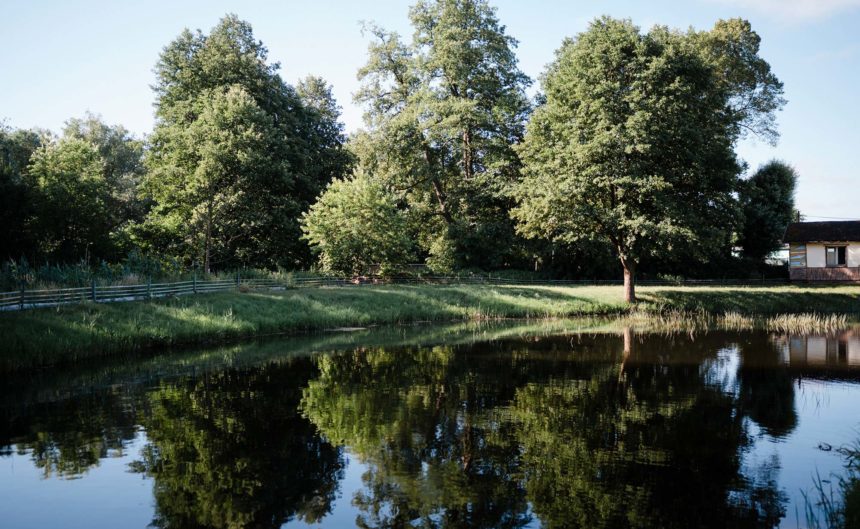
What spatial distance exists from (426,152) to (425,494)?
4607 cm

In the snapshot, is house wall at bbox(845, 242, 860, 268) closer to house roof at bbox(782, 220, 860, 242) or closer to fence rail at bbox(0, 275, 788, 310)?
house roof at bbox(782, 220, 860, 242)

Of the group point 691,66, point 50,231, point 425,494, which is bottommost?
point 425,494

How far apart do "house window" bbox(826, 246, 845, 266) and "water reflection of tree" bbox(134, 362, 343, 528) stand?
51.6m

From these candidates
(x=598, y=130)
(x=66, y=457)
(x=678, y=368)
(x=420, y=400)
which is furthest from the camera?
(x=598, y=130)

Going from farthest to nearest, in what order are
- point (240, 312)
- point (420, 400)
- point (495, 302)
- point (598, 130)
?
point (495, 302) → point (598, 130) → point (240, 312) → point (420, 400)

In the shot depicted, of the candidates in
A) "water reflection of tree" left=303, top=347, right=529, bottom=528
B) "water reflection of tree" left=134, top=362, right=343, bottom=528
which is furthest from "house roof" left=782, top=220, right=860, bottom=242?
"water reflection of tree" left=134, top=362, right=343, bottom=528

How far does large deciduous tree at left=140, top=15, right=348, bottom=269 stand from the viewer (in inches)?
1852

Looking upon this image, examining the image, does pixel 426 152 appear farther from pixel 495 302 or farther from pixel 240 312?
pixel 240 312

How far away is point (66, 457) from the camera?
1292 cm

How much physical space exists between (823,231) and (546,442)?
51.7m

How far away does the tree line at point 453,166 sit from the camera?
3788 centimetres

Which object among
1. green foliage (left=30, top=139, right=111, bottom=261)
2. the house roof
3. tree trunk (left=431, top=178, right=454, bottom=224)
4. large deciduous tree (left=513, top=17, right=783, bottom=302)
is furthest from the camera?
tree trunk (left=431, top=178, right=454, bottom=224)

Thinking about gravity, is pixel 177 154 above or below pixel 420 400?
above

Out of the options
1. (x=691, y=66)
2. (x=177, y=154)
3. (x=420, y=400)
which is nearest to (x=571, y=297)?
(x=691, y=66)
